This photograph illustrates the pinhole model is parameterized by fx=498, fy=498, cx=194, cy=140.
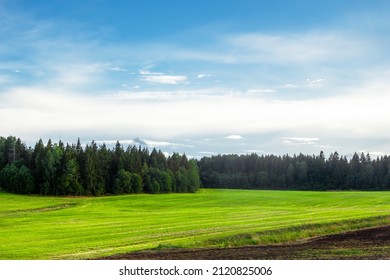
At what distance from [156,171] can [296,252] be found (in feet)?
281

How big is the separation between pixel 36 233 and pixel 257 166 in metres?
91.8

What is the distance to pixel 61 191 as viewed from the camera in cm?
10031

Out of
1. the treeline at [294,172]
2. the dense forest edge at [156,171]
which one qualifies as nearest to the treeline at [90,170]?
the dense forest edge at [156,171]

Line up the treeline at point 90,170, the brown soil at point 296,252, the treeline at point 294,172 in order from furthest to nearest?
the treeline at point 294,172, the treeline at point 90,170, the brown soil at point 296,252

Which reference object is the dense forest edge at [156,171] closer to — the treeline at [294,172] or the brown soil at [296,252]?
the treeline at [294,172]

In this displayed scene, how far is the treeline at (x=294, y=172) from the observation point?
125 meters

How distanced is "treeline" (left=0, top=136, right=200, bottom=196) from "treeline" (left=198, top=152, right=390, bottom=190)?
1177 centimetres

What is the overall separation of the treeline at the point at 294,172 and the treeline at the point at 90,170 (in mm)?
11775

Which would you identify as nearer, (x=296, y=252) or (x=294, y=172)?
(x=296, y=252)

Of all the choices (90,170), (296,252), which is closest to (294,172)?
(90,170)

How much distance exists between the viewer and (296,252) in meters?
26.4

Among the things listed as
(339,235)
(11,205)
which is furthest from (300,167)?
(339,235)

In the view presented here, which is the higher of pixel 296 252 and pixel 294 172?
pixel 294 172

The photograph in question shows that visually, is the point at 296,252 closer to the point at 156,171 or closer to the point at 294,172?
the point at 156,171
